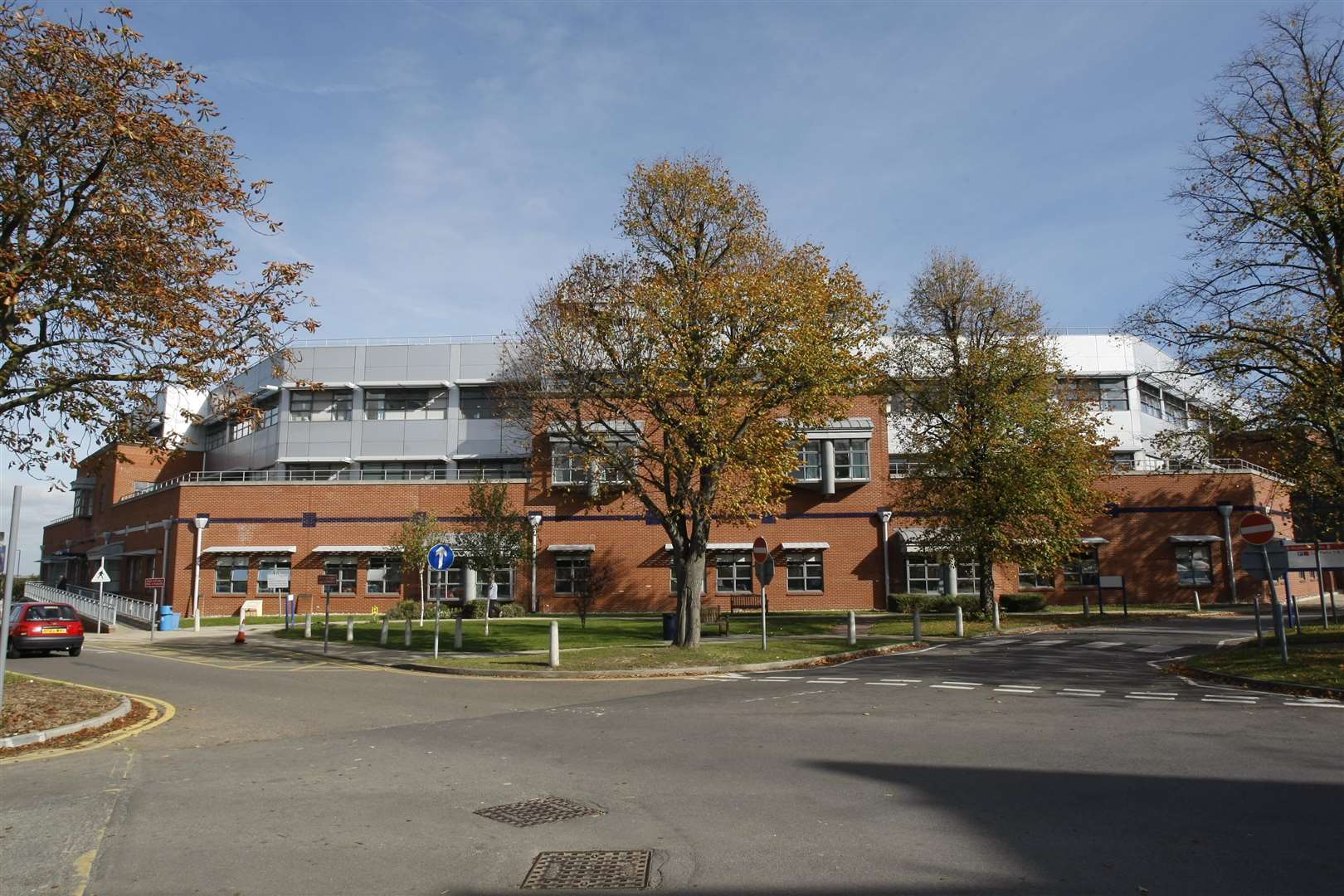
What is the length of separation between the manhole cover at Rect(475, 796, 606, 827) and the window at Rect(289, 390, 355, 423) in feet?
150

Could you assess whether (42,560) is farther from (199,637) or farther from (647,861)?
(647,861)

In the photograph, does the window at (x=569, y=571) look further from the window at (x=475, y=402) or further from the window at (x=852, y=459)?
the window at (x=852, y=459)

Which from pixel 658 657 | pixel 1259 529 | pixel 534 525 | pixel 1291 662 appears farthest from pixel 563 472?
pixel 1291 662

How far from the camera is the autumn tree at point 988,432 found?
31.0 m

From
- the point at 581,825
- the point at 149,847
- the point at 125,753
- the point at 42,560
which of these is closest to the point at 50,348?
the point at 125,753

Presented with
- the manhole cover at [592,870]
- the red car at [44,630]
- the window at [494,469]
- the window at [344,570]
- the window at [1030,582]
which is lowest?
the manhole cover at [592,870]

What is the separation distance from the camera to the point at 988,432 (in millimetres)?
31172

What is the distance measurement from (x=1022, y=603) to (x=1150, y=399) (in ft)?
65.3

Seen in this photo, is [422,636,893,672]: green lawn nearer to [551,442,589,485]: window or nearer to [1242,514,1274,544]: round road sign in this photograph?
[1242,514,1274,544]: round road sign

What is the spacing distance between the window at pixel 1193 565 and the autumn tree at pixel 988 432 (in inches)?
358

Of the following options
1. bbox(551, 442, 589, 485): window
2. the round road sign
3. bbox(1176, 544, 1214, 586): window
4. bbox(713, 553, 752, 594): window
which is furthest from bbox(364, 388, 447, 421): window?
the round road sign

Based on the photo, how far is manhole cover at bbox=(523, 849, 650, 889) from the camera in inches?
219

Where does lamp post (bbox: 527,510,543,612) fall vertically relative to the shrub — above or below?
above

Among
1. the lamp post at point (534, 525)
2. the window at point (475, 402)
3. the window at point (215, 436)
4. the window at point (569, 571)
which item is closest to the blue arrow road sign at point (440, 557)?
the lamp post at point (534, 525)
